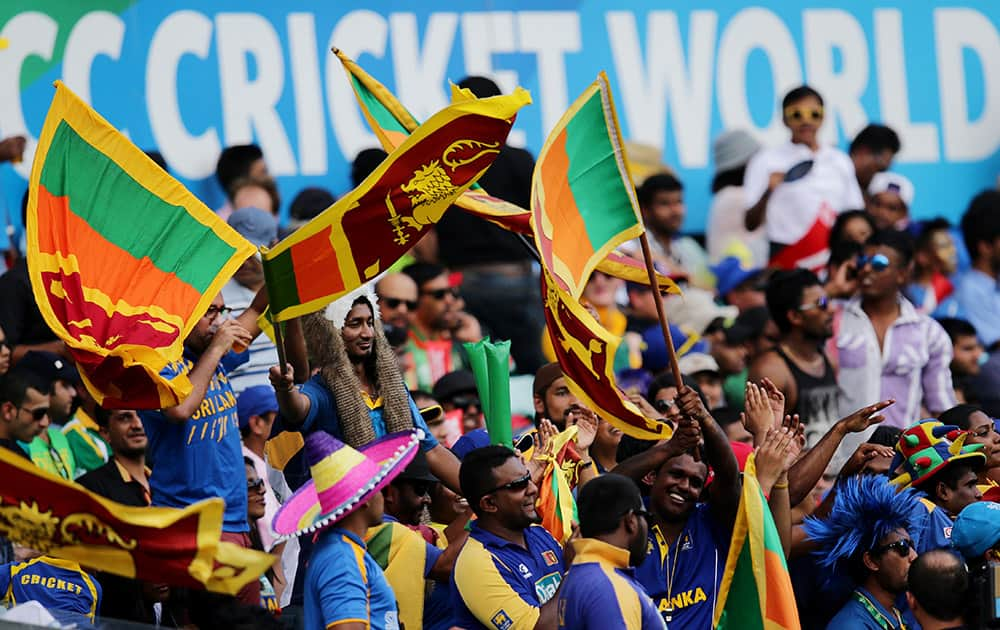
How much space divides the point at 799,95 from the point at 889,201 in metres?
1.05

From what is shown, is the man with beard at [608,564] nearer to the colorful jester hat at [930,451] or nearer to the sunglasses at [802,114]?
the colorful jester hat at [930,451]

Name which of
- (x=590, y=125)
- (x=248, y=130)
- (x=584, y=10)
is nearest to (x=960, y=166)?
(x=584, y=10)

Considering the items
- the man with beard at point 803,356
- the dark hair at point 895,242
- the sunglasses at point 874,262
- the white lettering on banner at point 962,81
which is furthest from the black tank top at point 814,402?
the white lettering on banner at point 962,81

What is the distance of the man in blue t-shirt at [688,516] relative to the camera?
7.89 metres

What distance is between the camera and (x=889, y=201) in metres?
14.5

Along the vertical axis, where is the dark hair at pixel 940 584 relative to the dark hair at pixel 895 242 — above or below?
below

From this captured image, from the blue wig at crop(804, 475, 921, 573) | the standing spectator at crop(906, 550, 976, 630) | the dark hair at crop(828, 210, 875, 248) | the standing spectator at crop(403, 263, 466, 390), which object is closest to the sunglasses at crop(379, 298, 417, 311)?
the standing spectator at crop(403, 263, 466, 390)

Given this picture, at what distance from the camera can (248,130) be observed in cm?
1306

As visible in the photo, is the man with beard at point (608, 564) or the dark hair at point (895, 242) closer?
the man with beard at point (608, 564)

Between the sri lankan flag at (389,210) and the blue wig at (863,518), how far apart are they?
6.64 ft

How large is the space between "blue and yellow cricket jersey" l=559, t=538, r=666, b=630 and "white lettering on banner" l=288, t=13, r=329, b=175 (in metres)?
6.92

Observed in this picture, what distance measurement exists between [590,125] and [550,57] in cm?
596

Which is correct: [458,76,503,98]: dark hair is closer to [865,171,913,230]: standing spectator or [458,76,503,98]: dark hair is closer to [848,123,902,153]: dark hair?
[865,171,913,230]: standing spectator

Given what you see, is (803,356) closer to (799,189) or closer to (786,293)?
(786,293)
